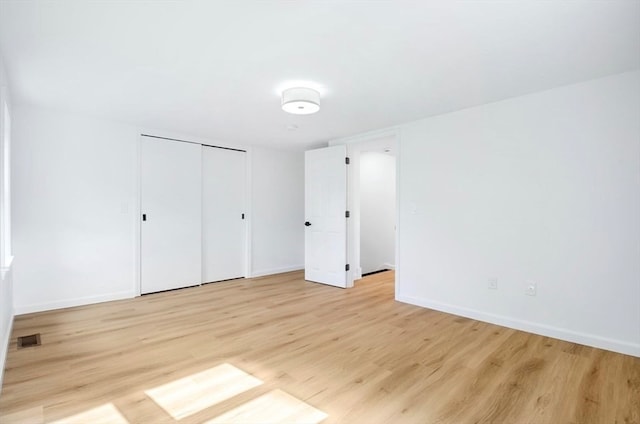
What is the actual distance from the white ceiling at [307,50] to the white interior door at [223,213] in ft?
5.38

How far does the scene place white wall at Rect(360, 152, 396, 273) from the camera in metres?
5.82

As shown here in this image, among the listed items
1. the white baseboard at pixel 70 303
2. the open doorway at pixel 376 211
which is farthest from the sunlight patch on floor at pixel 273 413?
the open doorway at pixel 376 211

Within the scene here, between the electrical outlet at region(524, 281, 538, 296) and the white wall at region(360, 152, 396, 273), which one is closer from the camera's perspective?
the electrical outlet at region(524, 281, 538, 296)

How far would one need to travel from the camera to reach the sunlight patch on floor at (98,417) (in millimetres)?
1685

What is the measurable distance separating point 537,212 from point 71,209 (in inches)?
192

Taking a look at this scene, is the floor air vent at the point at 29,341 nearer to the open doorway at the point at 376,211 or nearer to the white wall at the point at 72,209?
Result: the white wall at the point at 72,209

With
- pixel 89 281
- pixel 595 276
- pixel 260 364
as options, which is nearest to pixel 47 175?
pixel 89 281

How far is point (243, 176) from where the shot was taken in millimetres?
5324

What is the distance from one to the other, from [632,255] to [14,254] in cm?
568

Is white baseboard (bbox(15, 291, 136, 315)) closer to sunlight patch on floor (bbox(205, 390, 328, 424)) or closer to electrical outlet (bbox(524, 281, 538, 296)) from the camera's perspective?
sunlight patch on floor (bbox(205, 390, 328, 424))

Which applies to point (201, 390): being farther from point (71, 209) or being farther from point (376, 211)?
point (376, 211)

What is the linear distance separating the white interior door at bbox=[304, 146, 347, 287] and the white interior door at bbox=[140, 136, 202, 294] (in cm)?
167

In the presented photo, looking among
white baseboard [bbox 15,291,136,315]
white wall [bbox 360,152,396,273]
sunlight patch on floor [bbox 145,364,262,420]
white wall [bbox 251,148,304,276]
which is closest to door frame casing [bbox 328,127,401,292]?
white wall [bbox 360,152,396,273]

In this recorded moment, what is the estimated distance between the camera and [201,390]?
1.99 m
